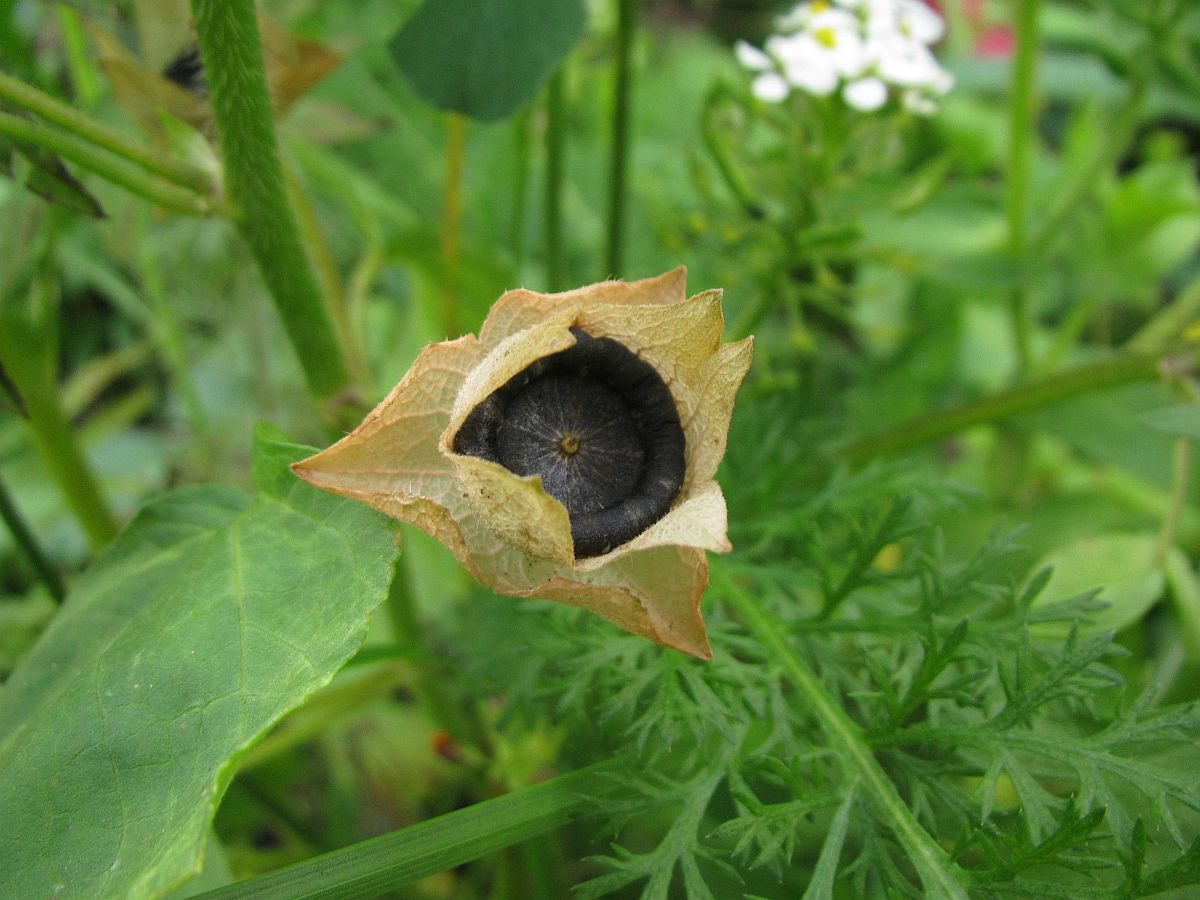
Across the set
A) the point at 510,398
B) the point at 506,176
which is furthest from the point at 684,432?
the point at 506,176

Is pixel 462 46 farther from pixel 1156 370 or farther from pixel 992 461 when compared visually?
pixel 992 461

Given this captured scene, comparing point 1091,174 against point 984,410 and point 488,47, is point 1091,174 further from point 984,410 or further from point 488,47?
point 488,47

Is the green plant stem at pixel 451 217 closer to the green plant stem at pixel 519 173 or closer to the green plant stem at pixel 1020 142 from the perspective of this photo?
the green plant stem at pixel 519 173

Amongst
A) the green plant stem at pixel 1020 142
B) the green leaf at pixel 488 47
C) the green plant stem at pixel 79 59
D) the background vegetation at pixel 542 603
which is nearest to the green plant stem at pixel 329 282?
the background vegetation at pixel 542 603

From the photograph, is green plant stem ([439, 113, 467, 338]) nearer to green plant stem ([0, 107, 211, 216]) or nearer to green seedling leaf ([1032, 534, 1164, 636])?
green plant stem ([0, 107, 211, 216])

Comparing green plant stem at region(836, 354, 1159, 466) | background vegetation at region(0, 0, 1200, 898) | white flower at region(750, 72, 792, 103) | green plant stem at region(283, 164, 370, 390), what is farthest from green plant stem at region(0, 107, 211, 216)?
green plant stem at region(836, 354, 1159, 466)

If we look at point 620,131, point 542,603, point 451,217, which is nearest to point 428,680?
point 542,603
